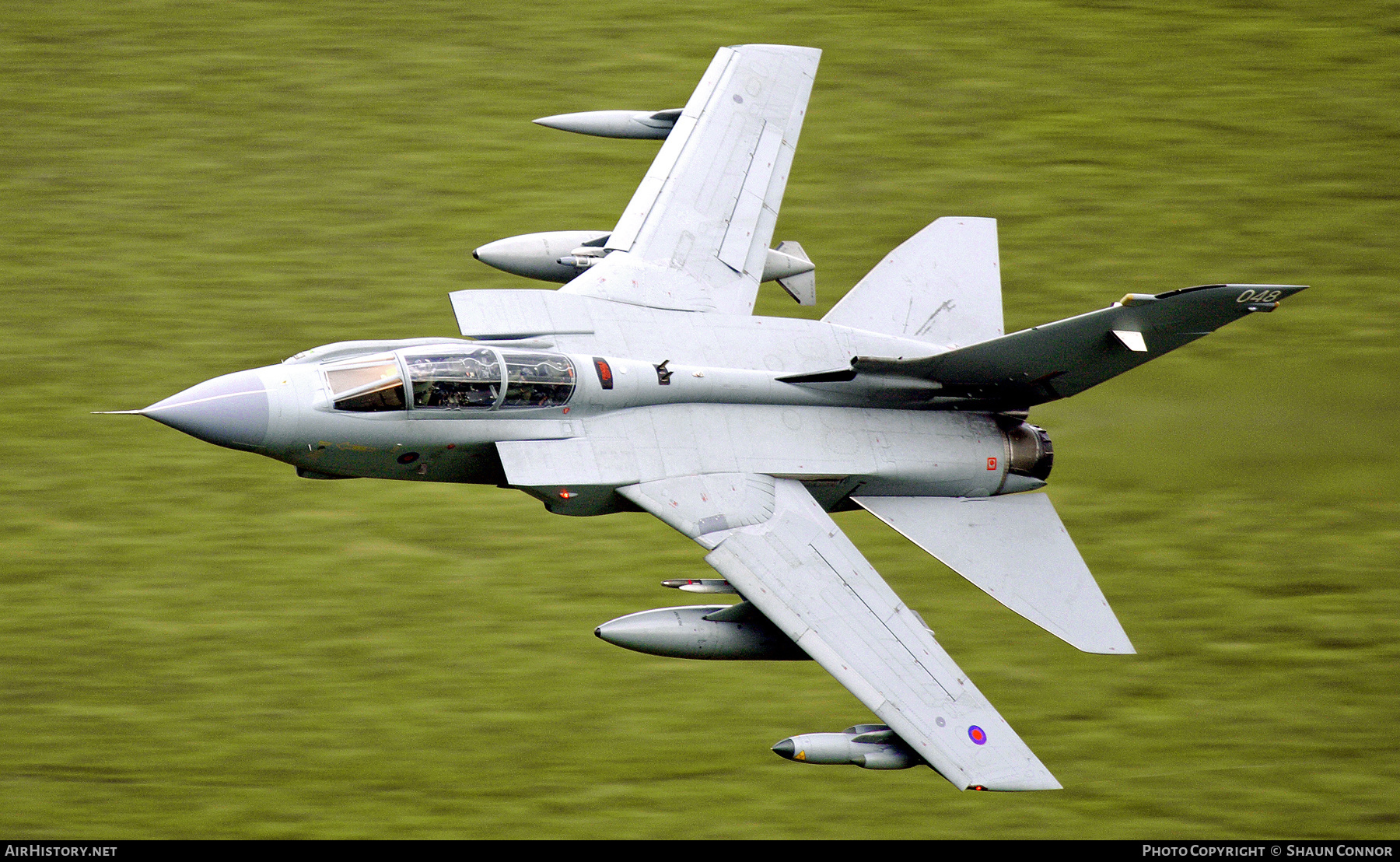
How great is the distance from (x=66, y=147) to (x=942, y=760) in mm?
16093

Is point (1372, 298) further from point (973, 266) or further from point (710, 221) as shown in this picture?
point (710, 221)

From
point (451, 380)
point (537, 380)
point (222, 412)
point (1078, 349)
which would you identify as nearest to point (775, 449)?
point (537, 380)

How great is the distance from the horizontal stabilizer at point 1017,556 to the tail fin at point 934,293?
2.20 meters

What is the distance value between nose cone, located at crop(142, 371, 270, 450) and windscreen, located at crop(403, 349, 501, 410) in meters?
1.55

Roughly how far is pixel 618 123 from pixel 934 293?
16.4 ft

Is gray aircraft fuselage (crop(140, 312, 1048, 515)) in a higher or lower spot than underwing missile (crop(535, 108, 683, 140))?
lower

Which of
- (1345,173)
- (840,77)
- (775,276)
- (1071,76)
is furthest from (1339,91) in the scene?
(775,276)

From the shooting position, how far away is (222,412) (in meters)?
14.9

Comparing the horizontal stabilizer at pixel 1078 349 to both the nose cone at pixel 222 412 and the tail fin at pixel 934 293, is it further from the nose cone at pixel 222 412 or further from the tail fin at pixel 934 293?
the nose cone at pixel 222 412

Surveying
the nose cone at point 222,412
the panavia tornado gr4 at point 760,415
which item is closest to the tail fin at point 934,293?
the panavia tornado gr4 at point 760,415

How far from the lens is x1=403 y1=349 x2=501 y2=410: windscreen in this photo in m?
15.4

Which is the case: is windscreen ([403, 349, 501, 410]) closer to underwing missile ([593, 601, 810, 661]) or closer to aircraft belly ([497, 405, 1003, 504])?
aircraft belly ([497, 405, 1003, 504])

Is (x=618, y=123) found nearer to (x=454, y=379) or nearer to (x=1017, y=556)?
(x=454, y=379)

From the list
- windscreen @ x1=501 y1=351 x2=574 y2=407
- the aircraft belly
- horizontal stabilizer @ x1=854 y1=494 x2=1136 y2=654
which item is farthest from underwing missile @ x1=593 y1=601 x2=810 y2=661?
windscreen @ x1=501 y1=351 x2=574 y2=407
